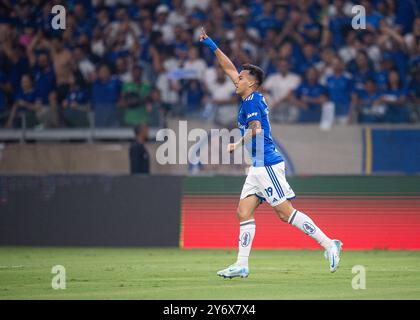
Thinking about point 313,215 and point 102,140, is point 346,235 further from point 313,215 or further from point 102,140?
point 102,140

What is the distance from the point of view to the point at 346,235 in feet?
59.6

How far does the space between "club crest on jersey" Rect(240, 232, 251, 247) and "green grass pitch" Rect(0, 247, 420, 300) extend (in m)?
0.47

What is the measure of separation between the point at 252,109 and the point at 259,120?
6.9 inches

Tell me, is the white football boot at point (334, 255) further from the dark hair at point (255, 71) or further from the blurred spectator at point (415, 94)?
the blurred spectator at point (415, 94)

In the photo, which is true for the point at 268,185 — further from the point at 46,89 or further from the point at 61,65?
the point at 61,65

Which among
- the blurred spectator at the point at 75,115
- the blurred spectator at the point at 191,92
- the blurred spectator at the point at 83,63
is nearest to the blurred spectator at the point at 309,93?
the blurred spectator at the point at 191,92

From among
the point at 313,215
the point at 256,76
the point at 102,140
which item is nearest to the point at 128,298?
the point at 256,76

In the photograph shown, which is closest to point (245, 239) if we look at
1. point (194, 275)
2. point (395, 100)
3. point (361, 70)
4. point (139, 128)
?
point (194, 275)

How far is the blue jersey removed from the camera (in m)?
12.8

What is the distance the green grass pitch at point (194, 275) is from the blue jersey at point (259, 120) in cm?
157

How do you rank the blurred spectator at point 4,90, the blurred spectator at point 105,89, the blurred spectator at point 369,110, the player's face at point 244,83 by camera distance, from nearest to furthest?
the player's face at point 244,83 < the blurred spectator at point 369,110 < the blurred spectator at point 105,89 < the blurred spectator at point 4,90

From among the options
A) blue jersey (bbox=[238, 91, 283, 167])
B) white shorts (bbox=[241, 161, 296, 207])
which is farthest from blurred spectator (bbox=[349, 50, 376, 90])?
white shorts (bbox=[241, 161, 296, 207])

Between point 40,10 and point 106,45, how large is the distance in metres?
1.95

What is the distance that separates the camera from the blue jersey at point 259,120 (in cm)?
1277
